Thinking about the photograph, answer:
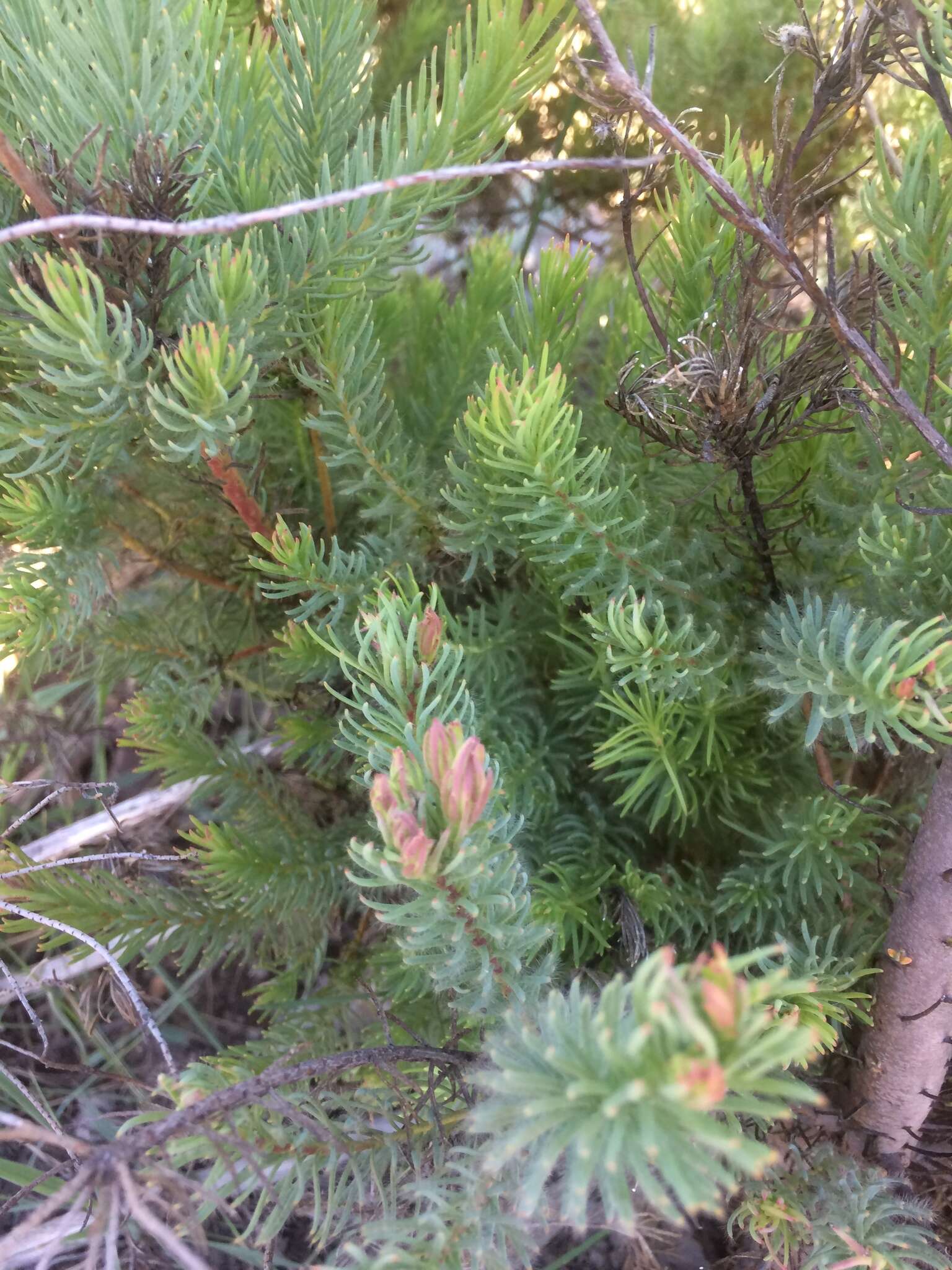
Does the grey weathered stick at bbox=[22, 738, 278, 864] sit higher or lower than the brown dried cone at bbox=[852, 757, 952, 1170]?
lower

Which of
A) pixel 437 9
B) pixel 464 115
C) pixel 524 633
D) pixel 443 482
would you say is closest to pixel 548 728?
pixel 524 633

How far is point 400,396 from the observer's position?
2.62 feet

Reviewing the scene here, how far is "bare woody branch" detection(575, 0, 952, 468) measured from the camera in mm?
398

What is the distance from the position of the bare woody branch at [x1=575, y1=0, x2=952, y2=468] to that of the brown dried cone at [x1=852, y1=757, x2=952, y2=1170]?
0.63 feet

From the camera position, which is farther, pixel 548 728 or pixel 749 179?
pixel 548 728

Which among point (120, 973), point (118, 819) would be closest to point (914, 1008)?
point (120, 973)

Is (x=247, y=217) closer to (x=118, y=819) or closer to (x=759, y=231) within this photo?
A: (x=759, y=231)

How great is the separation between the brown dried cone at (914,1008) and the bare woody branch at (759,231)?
19 cm

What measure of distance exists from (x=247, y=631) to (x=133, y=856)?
0.84ft

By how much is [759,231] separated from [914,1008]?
454 millimetres

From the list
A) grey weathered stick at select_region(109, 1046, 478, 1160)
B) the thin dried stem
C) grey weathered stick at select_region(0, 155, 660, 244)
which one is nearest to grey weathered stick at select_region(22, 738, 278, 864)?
the thin dried stem

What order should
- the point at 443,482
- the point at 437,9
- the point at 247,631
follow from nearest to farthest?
the point at 443,482 → the point at 247,631 → the point at 437,9

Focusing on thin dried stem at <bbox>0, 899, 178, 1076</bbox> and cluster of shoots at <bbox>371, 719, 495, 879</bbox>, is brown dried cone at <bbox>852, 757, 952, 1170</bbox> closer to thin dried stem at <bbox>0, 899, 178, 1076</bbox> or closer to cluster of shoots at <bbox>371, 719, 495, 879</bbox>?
cluster of shoots at <bbox>371, 719, 495, 879</bbox>

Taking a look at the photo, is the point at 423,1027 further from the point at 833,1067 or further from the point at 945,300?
the point at 945,300
